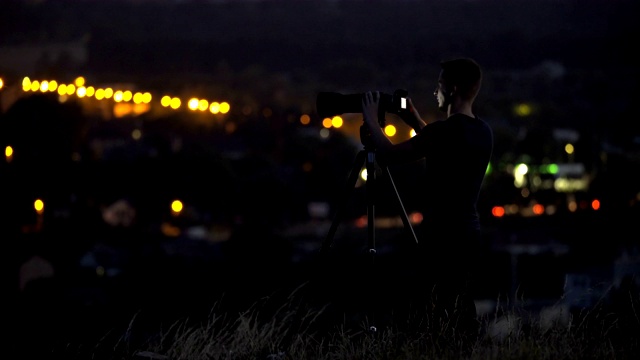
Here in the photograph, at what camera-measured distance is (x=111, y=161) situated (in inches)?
2571

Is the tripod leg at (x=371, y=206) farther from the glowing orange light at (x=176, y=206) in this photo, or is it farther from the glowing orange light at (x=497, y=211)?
the glowing orange light at (x=176, y=206)

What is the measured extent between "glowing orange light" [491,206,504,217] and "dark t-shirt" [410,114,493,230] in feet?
178

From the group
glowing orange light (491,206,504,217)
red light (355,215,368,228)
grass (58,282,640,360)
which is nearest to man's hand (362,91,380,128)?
grass (58,282,640,360)

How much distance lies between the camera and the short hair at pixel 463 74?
192 inches

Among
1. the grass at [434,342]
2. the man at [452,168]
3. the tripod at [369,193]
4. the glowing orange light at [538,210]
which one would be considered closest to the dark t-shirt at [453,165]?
the man at [452,168]

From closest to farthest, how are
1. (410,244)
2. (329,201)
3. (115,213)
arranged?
1. (410,244)
2. (115,213)
3. (329,201)

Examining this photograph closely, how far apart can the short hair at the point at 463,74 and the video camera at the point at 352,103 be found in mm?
291

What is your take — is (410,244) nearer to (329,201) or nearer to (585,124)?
(329,201)

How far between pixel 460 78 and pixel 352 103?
1.81ft

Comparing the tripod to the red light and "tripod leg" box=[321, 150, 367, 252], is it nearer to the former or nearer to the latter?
"tripod leg" box=[321, 150, 367, 252]

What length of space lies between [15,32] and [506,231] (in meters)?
30.9

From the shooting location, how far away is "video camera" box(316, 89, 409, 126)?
5129 millimetres

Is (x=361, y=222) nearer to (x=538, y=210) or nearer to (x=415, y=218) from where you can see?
(x=415, y=218)

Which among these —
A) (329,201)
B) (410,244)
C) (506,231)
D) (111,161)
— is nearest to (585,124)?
(329,201)
